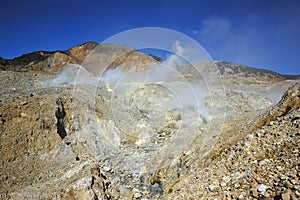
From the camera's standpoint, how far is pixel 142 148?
1467 cm

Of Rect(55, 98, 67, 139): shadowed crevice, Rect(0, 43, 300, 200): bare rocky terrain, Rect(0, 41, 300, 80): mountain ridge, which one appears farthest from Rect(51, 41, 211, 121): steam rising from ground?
Rect(0, 41, 300, 80): mountain ridge

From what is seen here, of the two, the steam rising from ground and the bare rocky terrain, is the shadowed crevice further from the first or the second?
the steam rising from ground

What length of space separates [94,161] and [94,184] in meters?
2.91

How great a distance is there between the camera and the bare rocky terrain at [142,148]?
686cm

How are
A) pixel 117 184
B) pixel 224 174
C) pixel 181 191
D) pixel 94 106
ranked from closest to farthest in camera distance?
pixel 224 174 < pixel 181 191 < pixel 117 184 < pixel 94 106

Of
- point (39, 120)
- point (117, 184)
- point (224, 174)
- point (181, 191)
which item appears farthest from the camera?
point (39, 120)

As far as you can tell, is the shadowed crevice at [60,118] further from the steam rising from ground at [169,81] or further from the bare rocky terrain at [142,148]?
the steam rising from ground at [169,81]

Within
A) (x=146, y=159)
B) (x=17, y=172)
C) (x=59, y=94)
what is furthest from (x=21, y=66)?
(x=146, y=159)

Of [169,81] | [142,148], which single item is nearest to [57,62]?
[169,81]

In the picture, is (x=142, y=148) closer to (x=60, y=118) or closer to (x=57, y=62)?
(x=60, y=118)

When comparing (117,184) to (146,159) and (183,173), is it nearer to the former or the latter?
(146,159)

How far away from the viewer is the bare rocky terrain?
6.86 meters

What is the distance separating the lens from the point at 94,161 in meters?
13.8

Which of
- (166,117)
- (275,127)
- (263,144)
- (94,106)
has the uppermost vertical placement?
(94,106)
